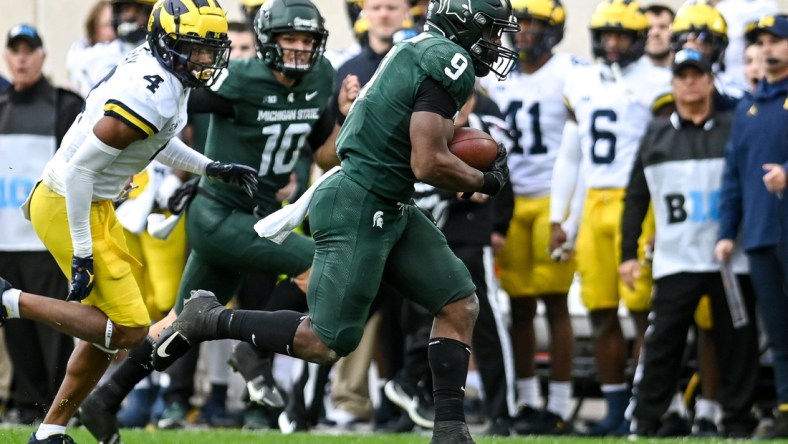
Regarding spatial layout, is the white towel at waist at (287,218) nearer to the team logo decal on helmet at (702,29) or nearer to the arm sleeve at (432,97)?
the arm sleeve at (432,97)

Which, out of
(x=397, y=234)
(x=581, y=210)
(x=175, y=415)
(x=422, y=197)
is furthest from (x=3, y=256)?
(x=397, y=234)

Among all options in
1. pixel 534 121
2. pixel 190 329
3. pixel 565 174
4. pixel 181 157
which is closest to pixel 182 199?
pixel 181 157

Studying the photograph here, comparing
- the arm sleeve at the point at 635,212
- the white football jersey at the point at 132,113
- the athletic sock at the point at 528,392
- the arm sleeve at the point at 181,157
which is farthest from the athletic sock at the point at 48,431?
the arm sleeve at the point at 635,212

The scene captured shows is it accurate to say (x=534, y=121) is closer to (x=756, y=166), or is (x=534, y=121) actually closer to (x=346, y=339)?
(x=756, y=166)

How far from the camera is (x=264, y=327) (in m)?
6.15

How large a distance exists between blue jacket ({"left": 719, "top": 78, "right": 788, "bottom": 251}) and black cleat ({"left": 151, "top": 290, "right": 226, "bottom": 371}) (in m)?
2.94

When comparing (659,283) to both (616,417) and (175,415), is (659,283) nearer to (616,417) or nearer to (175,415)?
(616,417)

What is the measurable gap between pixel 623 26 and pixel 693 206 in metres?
1.41

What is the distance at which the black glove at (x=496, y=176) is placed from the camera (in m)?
6.00

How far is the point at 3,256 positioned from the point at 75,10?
4895 mm

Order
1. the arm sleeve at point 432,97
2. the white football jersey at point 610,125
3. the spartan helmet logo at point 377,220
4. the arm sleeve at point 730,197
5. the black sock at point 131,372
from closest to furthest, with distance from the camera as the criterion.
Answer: the arm sleeve at point 432,97, the spartan helmet logo at point 377,220, the black sock at point 131,372, the arm sleeve at point 730,197, the white football jersey at point 610,125

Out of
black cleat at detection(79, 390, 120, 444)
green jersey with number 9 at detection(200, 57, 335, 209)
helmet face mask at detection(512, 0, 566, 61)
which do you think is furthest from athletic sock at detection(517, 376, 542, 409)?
black cleat at detection(79, 390, 120, 444)

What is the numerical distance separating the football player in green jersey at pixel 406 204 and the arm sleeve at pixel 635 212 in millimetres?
2586

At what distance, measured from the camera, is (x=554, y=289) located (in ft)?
29.8
